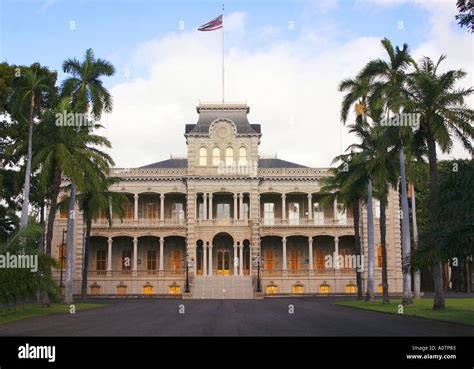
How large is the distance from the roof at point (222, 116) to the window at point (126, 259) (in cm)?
A: 1388

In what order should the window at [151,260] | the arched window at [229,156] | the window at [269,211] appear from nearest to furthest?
the arched window at [229,156] < the window at [151,260] < the window at [269,211]

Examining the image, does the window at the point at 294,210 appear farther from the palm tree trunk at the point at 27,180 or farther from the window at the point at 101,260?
the palm tree trunk at the point at 27,180

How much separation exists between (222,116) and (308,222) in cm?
1396

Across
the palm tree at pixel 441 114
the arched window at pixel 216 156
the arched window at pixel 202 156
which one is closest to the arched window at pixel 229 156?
the arched window at pixel 216 156

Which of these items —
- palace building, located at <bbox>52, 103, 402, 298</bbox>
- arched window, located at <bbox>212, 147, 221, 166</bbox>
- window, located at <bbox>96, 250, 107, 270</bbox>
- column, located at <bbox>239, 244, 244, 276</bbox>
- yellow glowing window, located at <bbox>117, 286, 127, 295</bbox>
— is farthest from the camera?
window, located at <bbox>96, 250, 107, 270</bbox>

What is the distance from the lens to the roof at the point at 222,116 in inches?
2611

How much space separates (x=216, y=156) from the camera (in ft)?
213

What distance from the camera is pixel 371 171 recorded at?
4009 centimetres

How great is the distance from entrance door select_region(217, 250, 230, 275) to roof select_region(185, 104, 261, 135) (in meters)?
12.4

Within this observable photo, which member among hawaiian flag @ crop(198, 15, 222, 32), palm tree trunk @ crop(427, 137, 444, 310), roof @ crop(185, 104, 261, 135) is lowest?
palm tree trunk @ crop(427, 137, 444, 310)

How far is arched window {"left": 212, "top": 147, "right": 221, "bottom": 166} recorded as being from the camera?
65.0 meters

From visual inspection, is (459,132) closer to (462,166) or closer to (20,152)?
(462,166)

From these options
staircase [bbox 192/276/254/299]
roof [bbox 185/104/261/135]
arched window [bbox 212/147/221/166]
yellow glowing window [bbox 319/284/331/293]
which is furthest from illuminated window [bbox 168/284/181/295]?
roof [bbox 185/104/261/135]

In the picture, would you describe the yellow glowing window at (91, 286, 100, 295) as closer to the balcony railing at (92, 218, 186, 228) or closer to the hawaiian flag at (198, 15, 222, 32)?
the balcony railing at (92, 218, 186, 228)
